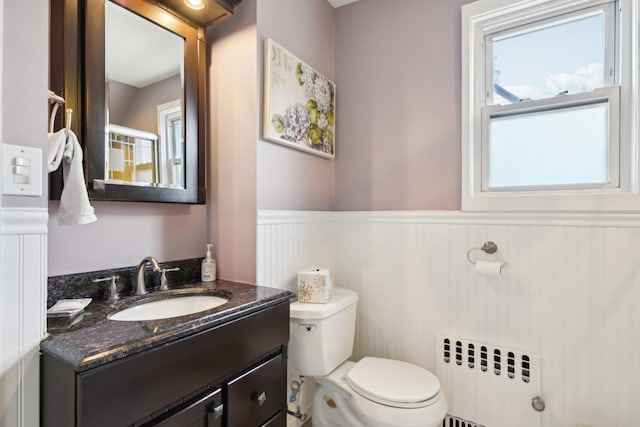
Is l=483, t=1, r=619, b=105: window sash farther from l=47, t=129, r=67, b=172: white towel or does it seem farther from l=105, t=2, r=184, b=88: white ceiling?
l=47, t=129, r=67, b=172: white towel

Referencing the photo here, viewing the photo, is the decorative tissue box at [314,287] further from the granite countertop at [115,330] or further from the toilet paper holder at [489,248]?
the toilet paper holder at [489,248]

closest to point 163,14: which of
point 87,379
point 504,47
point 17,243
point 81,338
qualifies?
point 17,243

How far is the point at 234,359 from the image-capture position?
1.12m

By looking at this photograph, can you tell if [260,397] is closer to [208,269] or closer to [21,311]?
[208,269]

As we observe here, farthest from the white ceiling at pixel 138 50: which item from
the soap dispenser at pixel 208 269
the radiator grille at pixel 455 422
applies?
the radiator grille at pixel 455 422

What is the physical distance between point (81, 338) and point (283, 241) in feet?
3.15

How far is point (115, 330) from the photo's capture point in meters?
0.92

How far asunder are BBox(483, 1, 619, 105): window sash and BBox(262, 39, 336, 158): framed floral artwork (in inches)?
34.8

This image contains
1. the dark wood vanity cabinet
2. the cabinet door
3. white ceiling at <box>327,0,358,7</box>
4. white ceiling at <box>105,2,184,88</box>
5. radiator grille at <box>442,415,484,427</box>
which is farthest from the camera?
white ceiling at <box>327,0,358,7</box>

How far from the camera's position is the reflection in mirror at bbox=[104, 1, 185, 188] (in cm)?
130

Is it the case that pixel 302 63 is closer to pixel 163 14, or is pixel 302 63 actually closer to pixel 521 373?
pixel 163 14

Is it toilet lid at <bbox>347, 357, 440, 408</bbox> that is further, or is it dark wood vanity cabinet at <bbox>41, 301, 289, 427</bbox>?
toilet lid at <bbox>347, 357, 440, 408</bbox>

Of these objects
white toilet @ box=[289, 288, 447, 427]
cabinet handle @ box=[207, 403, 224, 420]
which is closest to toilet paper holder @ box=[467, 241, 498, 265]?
white toilet @ box=[289, 288, 447, 427]

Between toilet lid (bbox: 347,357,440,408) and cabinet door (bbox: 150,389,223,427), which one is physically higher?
cabinet door (bbox: 150,389,223,427)
